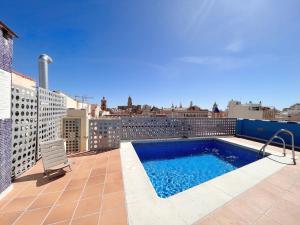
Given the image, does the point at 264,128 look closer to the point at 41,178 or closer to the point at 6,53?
the point at 41,178

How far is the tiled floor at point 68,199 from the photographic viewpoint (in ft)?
6.75

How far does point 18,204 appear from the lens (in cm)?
241

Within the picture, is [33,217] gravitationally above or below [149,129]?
below

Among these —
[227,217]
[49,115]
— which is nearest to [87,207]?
[227,217]

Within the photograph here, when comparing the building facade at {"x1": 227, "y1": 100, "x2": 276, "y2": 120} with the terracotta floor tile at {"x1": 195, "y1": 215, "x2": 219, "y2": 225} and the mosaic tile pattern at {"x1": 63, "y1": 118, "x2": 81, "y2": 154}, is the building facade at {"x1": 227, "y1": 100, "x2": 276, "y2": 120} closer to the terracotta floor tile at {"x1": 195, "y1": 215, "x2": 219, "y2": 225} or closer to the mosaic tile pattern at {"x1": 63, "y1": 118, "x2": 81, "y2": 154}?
the mosaic tile pattern at {"x1": 63, "y1": 118, "x2": 81, "y2": 154}

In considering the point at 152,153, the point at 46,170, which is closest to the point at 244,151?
the point at 152,153

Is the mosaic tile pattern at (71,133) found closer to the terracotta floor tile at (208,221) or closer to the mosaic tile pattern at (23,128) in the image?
the mosaic tile pattern at (23,128)

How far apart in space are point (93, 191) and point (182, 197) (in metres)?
1.67

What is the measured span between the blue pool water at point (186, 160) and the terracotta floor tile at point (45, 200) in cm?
234

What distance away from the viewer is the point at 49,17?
6781 millimetres

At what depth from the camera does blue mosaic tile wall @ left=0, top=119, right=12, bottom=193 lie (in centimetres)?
260

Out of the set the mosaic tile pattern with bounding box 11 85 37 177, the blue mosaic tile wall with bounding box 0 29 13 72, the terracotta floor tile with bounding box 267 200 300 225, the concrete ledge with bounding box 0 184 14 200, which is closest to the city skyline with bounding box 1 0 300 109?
the mosaic tile pattern with bounding box 11 85 37 177

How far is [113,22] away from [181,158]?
8.00 metres

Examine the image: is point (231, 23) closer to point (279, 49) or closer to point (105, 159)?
point (279, 49)
